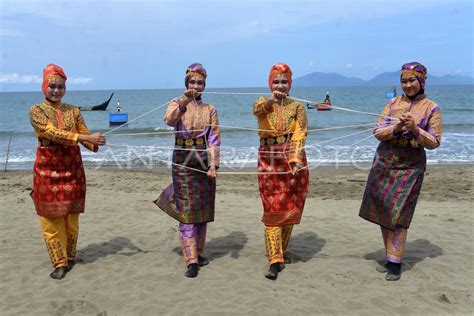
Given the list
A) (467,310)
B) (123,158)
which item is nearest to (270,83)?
(467,310)

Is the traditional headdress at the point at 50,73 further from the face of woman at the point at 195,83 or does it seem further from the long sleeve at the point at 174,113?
the face of woman at the point at 195,83

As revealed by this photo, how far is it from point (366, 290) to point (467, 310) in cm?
74

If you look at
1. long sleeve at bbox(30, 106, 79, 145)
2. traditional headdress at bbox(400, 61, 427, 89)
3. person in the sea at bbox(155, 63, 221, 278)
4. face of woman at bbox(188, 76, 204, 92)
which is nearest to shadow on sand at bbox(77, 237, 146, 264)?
person in the sea at bbox(155, 63, 221, 278)

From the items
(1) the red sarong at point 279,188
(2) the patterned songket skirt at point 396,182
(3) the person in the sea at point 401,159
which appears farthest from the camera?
(1) the red sarong at point 279,188

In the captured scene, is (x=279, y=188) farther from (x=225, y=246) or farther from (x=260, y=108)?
(x=225, y=246)

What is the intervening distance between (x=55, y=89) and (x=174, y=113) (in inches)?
40.8

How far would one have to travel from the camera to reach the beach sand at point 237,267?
11.0ft

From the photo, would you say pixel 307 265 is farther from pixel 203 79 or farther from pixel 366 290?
pixel 203 79

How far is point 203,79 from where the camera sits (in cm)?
376

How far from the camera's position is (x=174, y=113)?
3658 millimetres

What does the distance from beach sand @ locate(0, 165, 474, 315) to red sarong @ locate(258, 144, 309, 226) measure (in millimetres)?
558

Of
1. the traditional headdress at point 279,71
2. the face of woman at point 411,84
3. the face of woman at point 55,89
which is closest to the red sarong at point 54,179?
the face of woman at point 55,89

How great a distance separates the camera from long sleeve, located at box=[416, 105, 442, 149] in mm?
3318

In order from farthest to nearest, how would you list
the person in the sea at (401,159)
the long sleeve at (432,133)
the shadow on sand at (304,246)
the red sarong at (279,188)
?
the shadow on sand at (304,246)
the red sarong at (279,188)
the person in the sea at (401,159)
the long sleeve at (432,133)
